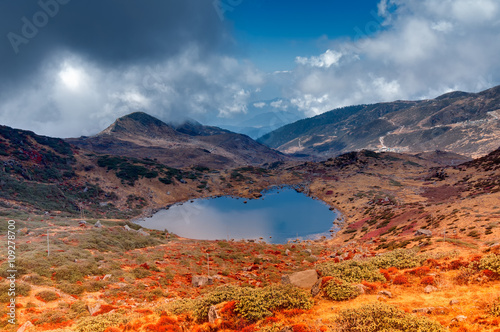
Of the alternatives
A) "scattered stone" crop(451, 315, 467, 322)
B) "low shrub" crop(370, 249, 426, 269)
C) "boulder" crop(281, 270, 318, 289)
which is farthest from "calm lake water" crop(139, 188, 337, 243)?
"scattered stone" crop(451, 315, 467, 322)

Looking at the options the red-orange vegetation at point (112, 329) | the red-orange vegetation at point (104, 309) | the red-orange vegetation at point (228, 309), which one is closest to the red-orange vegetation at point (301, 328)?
the red-orange vegetation at point (228, 309)

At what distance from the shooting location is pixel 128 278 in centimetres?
1950

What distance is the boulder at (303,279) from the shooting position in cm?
1364

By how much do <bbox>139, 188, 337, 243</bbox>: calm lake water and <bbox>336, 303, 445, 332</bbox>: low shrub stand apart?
136ft

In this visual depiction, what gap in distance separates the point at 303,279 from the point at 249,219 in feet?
181

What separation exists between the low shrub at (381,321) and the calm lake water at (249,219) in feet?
136

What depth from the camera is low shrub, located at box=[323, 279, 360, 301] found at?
1202 centimetres

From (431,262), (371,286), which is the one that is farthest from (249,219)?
(371,286)

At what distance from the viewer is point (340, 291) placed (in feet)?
39.9

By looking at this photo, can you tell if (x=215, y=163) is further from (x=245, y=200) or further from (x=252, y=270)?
(x=252, y=270)

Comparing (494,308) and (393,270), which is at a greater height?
(494,308)

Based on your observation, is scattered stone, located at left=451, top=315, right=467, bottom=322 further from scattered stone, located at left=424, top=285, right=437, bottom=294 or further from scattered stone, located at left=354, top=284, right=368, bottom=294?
scattered stone, located at left=354, top=284, right=368, bottom=294

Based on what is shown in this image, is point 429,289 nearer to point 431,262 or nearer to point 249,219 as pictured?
point 431,262

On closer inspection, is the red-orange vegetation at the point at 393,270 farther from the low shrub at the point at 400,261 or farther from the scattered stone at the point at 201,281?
the scattered stone at the point at 201,281
